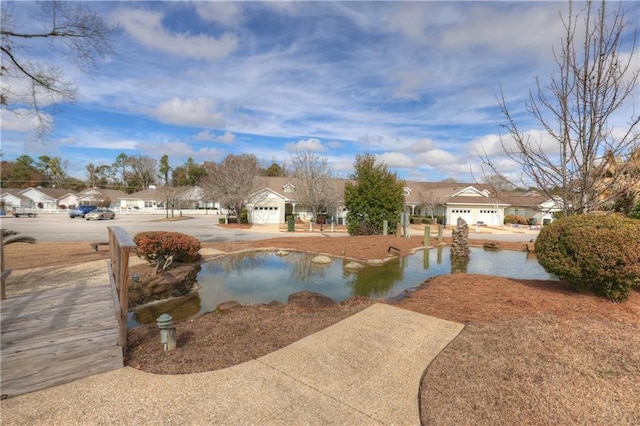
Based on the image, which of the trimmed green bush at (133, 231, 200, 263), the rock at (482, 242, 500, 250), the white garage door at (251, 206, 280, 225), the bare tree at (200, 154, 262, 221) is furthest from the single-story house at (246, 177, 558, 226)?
the trimmed green bush at (133, 231, 200, 263)

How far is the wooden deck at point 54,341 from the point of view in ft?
11.7

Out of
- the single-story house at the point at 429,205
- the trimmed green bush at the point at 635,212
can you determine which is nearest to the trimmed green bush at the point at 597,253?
the trimmed green bush at the point at 635,212

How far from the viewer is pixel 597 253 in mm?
6137

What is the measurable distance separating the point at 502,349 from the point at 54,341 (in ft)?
19.9

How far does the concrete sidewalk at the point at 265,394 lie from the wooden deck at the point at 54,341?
275 mm

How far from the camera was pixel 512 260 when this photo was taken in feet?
48.6

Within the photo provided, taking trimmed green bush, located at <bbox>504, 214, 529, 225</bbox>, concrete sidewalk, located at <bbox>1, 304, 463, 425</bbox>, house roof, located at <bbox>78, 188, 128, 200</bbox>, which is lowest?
concrete sidewalk, located at <bbox>1, 304, 463, 425</bbox>

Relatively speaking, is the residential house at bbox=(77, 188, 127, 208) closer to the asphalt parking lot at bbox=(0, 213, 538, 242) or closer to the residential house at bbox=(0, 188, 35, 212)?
the residential house at bbox=(0, 188, 35, 212)

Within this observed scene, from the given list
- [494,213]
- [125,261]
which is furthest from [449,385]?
[494,213]

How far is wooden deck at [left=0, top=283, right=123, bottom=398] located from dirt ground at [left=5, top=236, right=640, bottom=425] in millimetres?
413

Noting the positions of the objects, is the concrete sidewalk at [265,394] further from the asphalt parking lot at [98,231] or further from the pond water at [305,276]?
the asphalt parking lot at [98,231]

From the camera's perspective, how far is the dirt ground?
3143mm

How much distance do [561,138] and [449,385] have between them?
6.45m

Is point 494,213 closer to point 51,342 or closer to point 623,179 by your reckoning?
point 623,179
